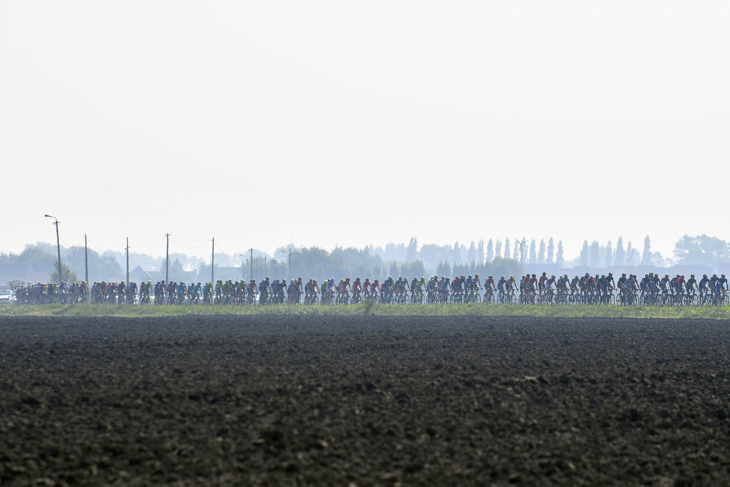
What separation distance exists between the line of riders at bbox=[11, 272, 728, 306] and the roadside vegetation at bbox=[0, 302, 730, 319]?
7.26ft

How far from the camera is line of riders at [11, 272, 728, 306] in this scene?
45.7 metres

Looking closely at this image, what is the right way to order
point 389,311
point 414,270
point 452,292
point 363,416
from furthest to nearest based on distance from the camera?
point 414,270 < point 452,292 < point 389,311 < point 363,416

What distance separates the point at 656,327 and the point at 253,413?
24152mm

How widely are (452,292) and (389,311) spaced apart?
7.86 m

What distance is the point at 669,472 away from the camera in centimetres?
855

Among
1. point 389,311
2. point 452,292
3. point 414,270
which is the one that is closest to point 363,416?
point 389,311

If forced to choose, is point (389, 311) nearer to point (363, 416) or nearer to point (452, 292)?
point (452, 292)

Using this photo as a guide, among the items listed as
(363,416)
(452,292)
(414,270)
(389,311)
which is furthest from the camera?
(414,270)

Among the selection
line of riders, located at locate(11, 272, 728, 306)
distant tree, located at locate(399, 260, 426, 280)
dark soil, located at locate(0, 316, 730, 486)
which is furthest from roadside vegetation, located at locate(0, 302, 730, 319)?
distant tree, located at locate(399, 260, 426, 280)

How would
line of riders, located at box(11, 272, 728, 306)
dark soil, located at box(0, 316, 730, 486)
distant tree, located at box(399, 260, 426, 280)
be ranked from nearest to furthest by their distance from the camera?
dark soil, located at box(0, 316, 730, 486) → line of riders, located at box(11, 272, 728, 306) → distant tree, located at box(399, 260, 426, 280)

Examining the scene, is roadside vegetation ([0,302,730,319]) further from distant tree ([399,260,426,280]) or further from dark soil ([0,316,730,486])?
distant tree ([399,260,426,280])

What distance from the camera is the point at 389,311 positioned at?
46531mm

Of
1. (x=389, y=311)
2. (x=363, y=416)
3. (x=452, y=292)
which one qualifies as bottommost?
(x=389, y=311)

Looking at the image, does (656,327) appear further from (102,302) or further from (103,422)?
(102,302)
